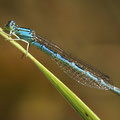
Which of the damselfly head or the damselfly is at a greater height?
the damselfly head

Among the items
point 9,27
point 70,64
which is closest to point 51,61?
point 70,64

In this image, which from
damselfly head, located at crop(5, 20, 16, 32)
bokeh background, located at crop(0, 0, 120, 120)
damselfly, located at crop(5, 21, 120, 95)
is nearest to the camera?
damselfly head, located at crop(5, 20, 16, 32)

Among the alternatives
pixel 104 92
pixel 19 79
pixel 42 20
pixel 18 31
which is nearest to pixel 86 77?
pixel 18 31

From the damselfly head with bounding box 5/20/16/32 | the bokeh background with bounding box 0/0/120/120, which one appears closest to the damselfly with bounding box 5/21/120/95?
the damselfly head with bounding box 5/20/16/32

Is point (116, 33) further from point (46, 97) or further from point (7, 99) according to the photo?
point (7, 99)

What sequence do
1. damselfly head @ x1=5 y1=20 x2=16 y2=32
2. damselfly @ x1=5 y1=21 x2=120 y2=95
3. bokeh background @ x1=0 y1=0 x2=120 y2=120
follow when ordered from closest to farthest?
damselfly head @ x1=5 y1=20 x2=16 y2=32, damselfly @ x1=5 y1=21 x2=120 y2=95, bokeh background @ x1=0 y1=0 x2=120 y2=120

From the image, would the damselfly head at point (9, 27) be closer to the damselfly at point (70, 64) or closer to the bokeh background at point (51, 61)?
the damselfly at point (70, 64)

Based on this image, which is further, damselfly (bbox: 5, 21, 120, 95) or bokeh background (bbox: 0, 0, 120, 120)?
bokeh background (bbox: 0, 0, 120, 120)

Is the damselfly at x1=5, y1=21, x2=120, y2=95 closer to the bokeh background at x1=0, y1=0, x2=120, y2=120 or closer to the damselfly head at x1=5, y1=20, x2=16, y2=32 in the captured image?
the damselfly head at x1=5, y1=20, x2=16, y2=32

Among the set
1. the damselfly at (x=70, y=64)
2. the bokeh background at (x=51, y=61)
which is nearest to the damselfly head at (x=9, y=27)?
the damselfly at (x=70, y=64)
